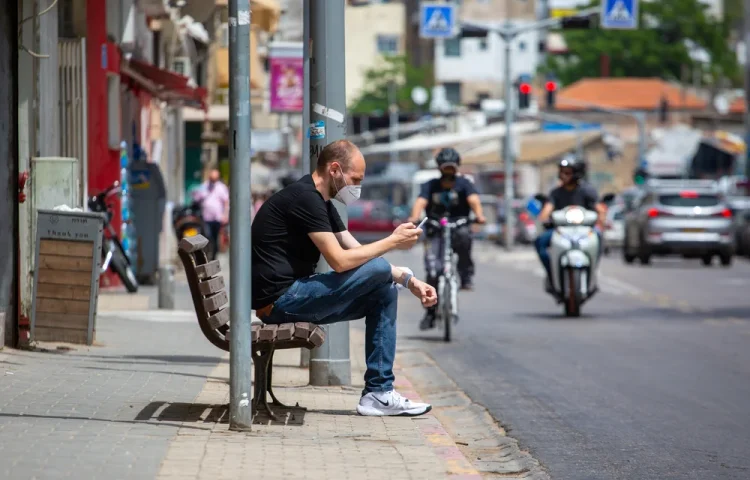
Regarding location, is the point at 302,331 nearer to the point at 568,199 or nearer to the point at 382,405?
the point at 382,405

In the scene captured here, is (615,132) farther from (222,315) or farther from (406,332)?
(222,315)

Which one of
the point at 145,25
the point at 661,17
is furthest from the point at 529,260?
the point at 661,17

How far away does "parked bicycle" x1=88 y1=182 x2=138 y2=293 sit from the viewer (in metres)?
20.1

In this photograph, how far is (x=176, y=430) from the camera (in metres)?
8.48

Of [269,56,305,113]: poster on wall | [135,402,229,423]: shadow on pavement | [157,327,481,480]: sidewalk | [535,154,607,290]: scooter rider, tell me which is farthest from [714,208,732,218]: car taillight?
[135,402,229,423]: shadow on pavement

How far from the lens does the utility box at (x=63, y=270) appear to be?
12.8 m

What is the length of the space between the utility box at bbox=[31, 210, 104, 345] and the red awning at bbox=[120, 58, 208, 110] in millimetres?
11940

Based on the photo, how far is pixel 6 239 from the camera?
1248cm

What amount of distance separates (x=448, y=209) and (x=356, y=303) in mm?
7821

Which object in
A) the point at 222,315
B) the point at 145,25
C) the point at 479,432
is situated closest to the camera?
the point at 222,315

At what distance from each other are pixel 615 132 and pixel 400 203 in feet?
51.8

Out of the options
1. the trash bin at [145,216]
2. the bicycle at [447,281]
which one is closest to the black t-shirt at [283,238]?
the bicycle at [447,281]

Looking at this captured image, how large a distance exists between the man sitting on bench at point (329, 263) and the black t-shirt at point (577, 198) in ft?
37.2

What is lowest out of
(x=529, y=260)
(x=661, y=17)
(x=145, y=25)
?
(x=529, y=260)
